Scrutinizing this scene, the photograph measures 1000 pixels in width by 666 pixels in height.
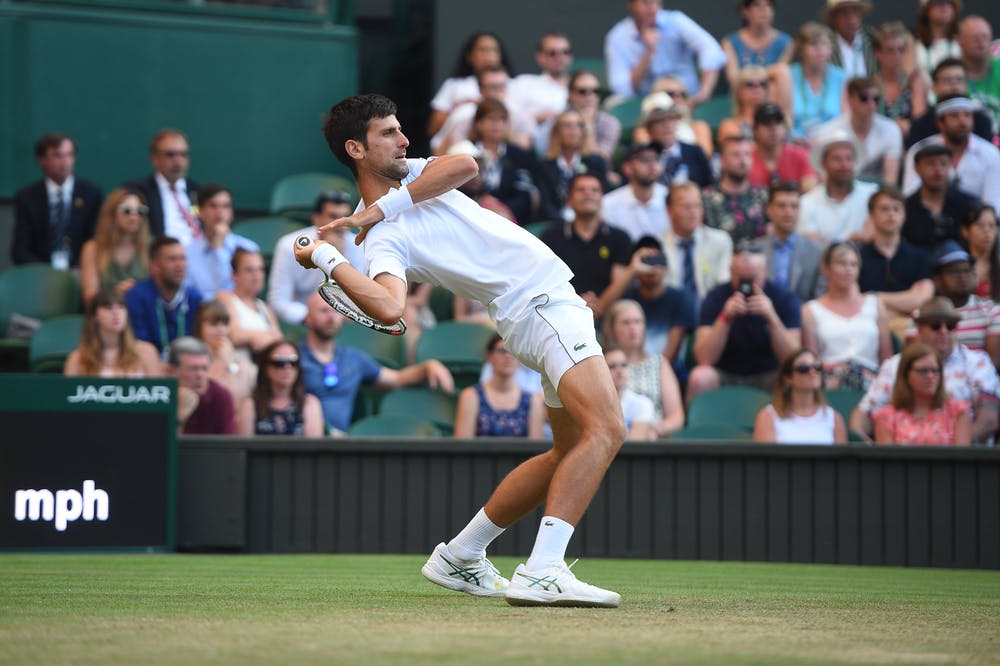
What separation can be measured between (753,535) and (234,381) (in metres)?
3.26

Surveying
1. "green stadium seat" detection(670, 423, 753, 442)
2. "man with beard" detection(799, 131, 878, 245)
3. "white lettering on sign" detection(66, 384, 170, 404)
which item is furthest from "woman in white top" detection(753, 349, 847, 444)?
"white lettering on sign" detection(66, 384, 170, 404)

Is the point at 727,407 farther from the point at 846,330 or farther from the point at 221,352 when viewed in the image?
the point at 221,352

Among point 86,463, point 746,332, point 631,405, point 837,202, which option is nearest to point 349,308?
point 86,463

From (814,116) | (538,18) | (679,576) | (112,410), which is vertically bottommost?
(679,576)

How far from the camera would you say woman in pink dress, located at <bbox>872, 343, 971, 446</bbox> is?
915cm

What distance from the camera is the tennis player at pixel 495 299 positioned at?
5.21 meters

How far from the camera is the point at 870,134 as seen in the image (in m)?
12.6

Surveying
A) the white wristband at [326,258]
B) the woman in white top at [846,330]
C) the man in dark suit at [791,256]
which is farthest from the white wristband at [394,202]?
the man in dark suit at [791,256]

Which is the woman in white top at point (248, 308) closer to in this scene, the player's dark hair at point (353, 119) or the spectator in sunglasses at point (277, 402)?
the spectator in sunglasses at point (277, 402)

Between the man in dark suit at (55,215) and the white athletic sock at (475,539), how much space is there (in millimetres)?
6381

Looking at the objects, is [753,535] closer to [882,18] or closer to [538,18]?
[538,18]

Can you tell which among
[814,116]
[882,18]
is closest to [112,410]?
[814,116]

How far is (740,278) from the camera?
1013 cm

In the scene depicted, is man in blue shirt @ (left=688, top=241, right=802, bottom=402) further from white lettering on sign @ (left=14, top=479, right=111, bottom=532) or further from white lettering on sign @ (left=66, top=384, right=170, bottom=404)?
white lettering on sign @ (left=14, top=479, right=111, bottom=532)
